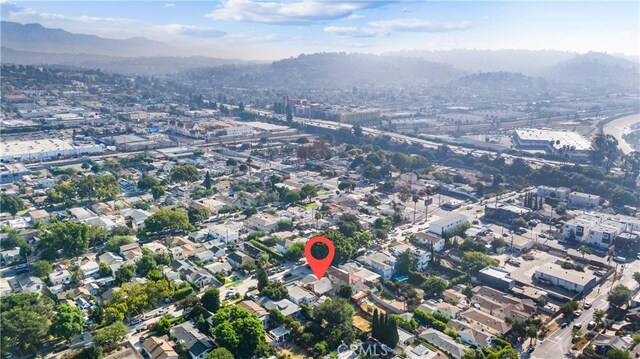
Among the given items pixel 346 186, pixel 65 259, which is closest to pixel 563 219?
pixel 346 186

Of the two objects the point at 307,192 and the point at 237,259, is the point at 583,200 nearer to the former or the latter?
the point at 307,192

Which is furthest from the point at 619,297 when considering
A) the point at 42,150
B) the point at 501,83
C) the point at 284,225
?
the point at 501,83

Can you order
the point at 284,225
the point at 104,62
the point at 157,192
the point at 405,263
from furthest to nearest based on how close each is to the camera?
the point at 104,62 < the point at 157,192 < the point at 284,225 < the point at 405,263

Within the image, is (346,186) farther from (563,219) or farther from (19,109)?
(19,109)

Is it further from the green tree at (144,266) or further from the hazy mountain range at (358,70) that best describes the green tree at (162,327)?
the hazy mountain range at (358,70)

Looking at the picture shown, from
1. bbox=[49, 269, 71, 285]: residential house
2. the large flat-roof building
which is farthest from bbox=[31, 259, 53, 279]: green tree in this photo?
the large flat-roof building

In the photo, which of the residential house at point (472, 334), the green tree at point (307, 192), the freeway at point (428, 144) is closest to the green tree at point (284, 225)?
the green tree at point (307, 192)
